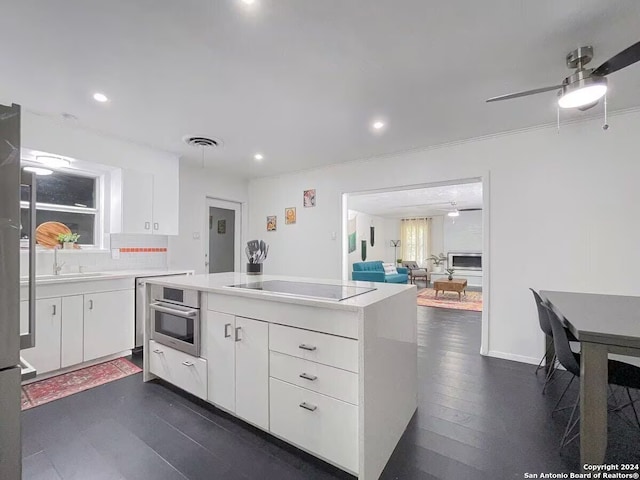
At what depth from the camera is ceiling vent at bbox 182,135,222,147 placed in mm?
3370

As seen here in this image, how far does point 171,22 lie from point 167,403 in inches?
98.6

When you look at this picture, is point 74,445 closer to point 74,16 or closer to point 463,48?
point 74,16

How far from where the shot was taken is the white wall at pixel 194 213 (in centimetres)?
437

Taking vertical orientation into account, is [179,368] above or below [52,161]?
below

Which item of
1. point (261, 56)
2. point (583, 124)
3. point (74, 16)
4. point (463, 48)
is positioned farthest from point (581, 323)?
point (74, 16)

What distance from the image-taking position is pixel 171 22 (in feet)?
5.40

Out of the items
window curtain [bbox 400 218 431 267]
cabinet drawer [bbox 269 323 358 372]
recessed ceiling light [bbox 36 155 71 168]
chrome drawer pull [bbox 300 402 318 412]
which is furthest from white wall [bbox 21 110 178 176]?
window curtain [bbox 400 218 431 267]

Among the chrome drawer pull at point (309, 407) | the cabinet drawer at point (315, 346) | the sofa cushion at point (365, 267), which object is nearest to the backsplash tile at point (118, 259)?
the cabinet drawer at point (315, 346)

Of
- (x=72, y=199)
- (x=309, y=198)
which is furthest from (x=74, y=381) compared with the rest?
(x=309, y=198)

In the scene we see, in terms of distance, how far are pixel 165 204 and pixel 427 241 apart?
8.17 meters

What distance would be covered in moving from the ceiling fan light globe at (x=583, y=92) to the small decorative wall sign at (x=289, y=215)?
3.60 m

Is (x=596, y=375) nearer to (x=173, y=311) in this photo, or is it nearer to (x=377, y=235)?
(x=173, y=311)

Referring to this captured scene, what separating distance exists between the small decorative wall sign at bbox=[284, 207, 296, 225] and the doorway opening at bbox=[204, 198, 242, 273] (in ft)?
3.24

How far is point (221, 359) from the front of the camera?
1954mm
